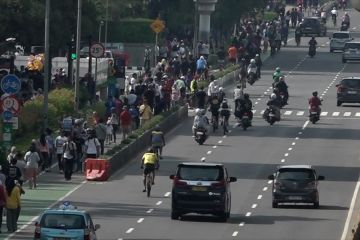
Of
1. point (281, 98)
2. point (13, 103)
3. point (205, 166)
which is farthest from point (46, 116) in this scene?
point (281, 98)

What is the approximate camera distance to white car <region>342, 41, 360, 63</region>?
354 feet

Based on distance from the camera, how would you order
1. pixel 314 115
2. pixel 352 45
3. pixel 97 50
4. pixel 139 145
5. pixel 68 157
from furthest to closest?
pixel 352 45
pixel 314 115
pixel 97 50
pixel 139 145
pixel 68 157

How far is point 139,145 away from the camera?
6131 centimetres

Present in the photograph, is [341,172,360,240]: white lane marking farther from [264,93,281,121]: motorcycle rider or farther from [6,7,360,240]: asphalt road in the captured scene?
[264,93,281,121]: motorcycle rider

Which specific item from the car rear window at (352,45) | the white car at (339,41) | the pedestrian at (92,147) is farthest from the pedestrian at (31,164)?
the white car at (339,41)

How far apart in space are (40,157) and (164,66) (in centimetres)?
3375

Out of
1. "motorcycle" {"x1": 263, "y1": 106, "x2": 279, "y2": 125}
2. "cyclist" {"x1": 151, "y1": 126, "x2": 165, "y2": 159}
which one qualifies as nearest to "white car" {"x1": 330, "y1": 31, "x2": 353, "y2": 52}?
"motorcycle" {"x1": 263, "y1": 106, "x2": 279, "y2": 125}

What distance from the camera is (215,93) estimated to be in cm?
7356

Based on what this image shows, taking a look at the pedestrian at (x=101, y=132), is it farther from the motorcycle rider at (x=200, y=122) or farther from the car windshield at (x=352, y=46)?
the car windshield at (x=352, y=46)

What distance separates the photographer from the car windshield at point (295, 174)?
A: 162ft

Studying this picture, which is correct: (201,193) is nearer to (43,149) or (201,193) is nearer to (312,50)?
(43,149)

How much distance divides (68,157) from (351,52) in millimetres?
57097

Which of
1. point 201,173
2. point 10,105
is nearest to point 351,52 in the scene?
point 10,105

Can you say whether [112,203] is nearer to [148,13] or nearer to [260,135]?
[260,135]
